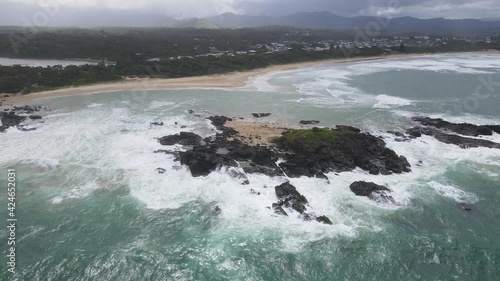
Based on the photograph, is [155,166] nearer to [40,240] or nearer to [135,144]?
[135,144]

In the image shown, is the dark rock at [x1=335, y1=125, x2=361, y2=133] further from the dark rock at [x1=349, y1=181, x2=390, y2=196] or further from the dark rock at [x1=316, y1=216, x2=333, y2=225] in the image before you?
the dark rock at [x1=316, y1=216, x2=333, y2=225]

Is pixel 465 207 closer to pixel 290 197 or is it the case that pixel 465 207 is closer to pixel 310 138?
pixel 290 197

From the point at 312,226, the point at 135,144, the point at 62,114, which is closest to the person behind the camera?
the point at 312,226

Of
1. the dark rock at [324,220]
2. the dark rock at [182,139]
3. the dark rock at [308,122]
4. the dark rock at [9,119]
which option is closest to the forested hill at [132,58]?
the dark rock at [9,119]

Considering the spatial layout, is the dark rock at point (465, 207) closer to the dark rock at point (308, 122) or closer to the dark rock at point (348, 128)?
the dark rock at point (348, 128)

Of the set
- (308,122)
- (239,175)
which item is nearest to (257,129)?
(308,122)

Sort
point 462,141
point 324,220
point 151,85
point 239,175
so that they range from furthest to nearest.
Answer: point 151,85 < point 462,141 < point 239,175 < point 324,220

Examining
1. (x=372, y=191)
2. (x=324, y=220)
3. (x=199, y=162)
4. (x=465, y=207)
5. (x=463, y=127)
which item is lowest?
(x=465, y=207)

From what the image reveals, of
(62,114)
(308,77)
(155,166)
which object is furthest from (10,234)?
(308,77)
